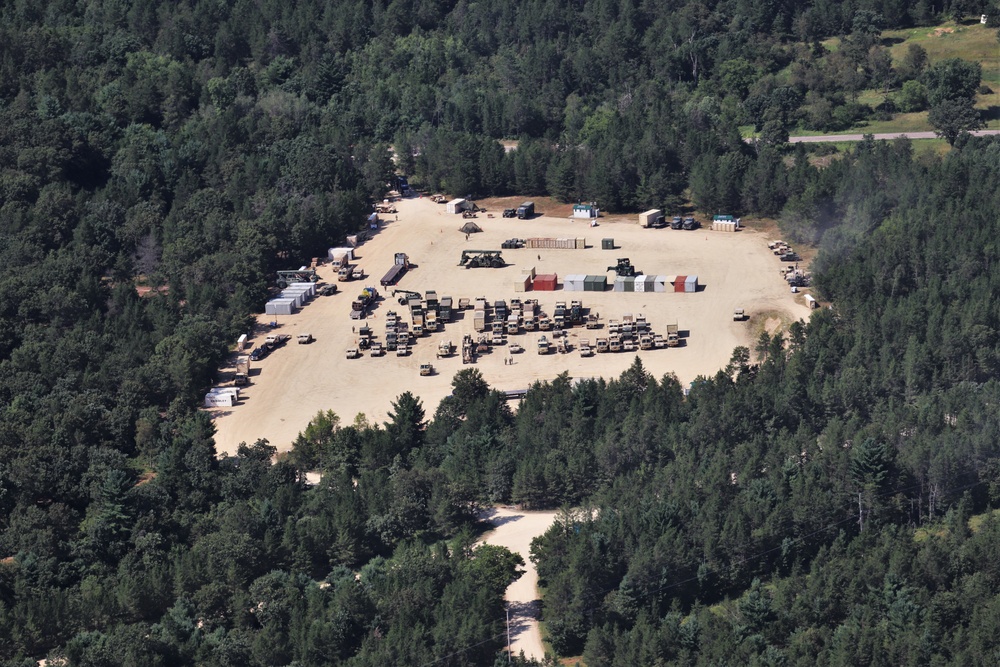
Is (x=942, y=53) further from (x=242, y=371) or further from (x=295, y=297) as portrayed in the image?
(x=242, y=371)

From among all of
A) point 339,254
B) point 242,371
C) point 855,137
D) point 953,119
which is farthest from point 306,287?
point 953,119

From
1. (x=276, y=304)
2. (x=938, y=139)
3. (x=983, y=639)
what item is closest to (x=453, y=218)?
(x=276, y=304)

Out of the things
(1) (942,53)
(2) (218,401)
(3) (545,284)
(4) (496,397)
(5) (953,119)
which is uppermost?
(1) (942,53)

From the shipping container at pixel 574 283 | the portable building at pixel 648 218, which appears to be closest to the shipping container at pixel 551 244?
the portable building at pixel 648 218

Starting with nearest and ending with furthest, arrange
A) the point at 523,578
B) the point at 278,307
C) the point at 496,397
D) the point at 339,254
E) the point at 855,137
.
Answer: the point at 523,578
the point at 496,397
the point at 278,307
the point at 339,254
the point at 855,137

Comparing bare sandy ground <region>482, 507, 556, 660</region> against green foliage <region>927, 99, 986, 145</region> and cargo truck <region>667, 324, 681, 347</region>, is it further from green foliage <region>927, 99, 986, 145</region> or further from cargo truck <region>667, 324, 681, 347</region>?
green foliage <region>927, 99, 986, 145</region>

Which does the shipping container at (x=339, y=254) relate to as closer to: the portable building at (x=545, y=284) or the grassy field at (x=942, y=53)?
the portable building at (x=545, y=284)

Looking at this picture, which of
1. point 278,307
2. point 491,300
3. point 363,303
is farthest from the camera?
point 491,300
